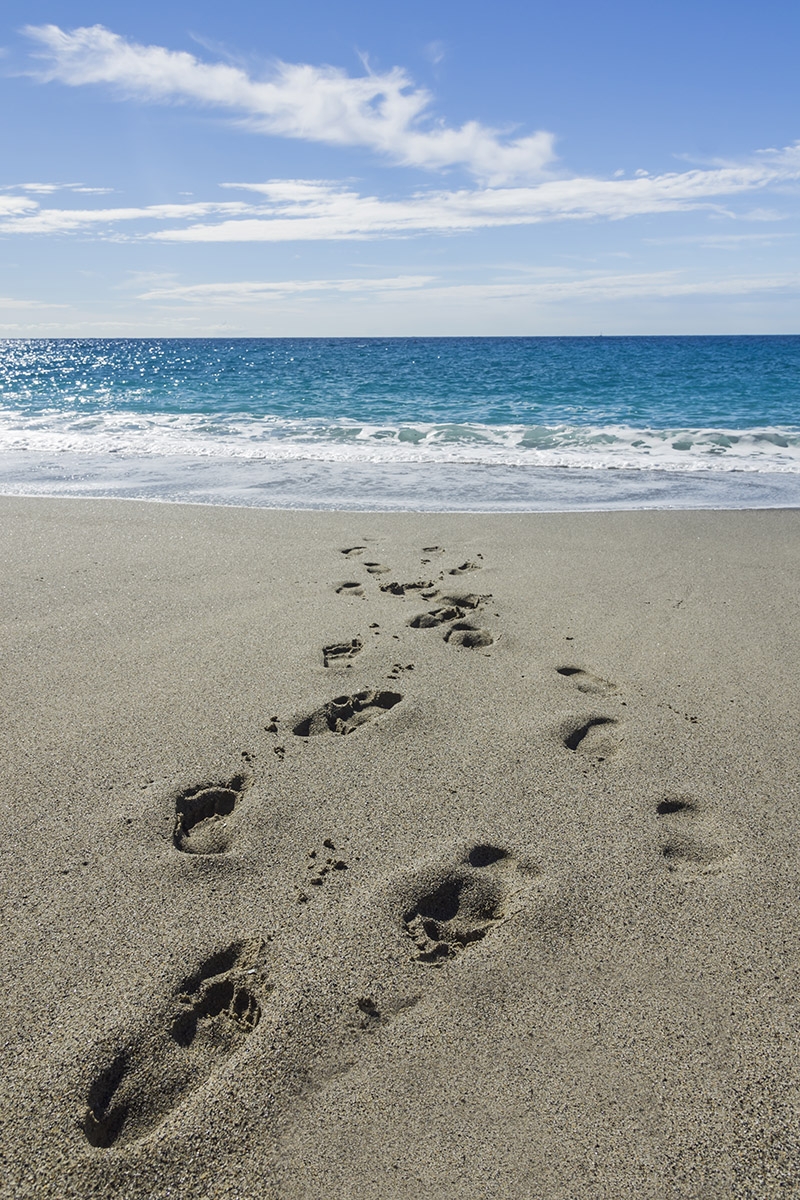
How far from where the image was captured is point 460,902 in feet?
6.79

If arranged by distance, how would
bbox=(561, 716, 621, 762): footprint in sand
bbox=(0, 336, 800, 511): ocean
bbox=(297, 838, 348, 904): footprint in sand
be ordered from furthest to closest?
bbox=(0, 336, 800, 511): ocean → bbox=(561, 716, 621, 762): footprint in sand → bbox=(297, 838, 348, 904): footprint in sand

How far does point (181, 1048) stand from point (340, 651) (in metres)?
1.98

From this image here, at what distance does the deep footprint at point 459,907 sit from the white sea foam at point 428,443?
7223 mm

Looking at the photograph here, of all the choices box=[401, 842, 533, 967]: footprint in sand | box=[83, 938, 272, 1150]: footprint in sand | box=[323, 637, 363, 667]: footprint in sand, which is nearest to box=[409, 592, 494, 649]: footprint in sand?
box=[323, 637, 363, 667]: footprint in sand

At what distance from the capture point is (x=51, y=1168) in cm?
142

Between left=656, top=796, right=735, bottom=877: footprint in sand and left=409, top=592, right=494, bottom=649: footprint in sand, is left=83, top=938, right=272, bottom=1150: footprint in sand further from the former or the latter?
left=409, top=592, right=494, bottom=649: footprint in sand

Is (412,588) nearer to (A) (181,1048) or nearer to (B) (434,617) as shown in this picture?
(B) (434,617)

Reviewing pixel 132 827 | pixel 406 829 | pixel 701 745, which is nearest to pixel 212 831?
pixel 132 827

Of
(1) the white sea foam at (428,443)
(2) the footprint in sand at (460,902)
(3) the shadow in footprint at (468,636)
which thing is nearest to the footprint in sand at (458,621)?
(3) the shadow in footprint at (468,636)

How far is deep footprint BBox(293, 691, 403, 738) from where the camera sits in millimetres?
2857

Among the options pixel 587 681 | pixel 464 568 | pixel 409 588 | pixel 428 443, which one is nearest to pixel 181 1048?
pixel 587 681

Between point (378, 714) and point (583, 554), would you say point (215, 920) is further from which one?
point (583, 554)

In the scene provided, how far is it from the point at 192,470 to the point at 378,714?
6.25 metres

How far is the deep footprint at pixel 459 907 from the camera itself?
1.93 meters
